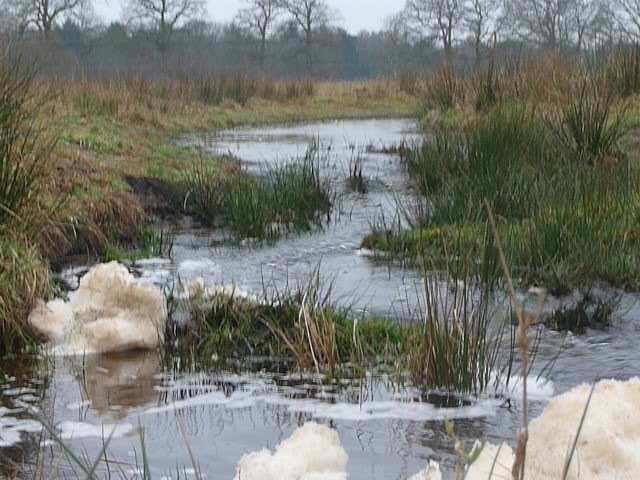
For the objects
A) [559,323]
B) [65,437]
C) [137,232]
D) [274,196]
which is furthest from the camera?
[274,196]

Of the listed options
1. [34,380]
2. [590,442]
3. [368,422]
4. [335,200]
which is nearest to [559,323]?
[368,422]

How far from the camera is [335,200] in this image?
10500 millimetres

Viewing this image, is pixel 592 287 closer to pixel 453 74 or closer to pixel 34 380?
pixel 34 380

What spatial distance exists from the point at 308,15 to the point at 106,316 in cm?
5411

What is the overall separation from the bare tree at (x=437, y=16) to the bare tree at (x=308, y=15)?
16.4 ft

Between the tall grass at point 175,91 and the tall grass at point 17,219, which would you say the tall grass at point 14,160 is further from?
the tall grass at point 175,91

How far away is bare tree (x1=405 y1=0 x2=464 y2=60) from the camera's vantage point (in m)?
54.0

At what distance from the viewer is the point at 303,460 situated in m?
2.38

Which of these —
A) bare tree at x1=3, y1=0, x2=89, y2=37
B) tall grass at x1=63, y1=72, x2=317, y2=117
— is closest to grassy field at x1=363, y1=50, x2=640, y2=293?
tall grass at x1=63, y1=72, x2=317, y2=117

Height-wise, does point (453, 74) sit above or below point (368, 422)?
above

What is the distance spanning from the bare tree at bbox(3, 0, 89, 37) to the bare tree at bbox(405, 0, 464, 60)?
18536 millimetres

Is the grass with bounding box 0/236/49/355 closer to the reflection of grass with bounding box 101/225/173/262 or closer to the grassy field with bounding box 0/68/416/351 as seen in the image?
the grassy field with bounding box 0/68/416/351

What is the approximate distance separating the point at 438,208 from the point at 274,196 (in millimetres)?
1796

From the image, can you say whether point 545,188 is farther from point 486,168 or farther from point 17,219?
point 17,219
